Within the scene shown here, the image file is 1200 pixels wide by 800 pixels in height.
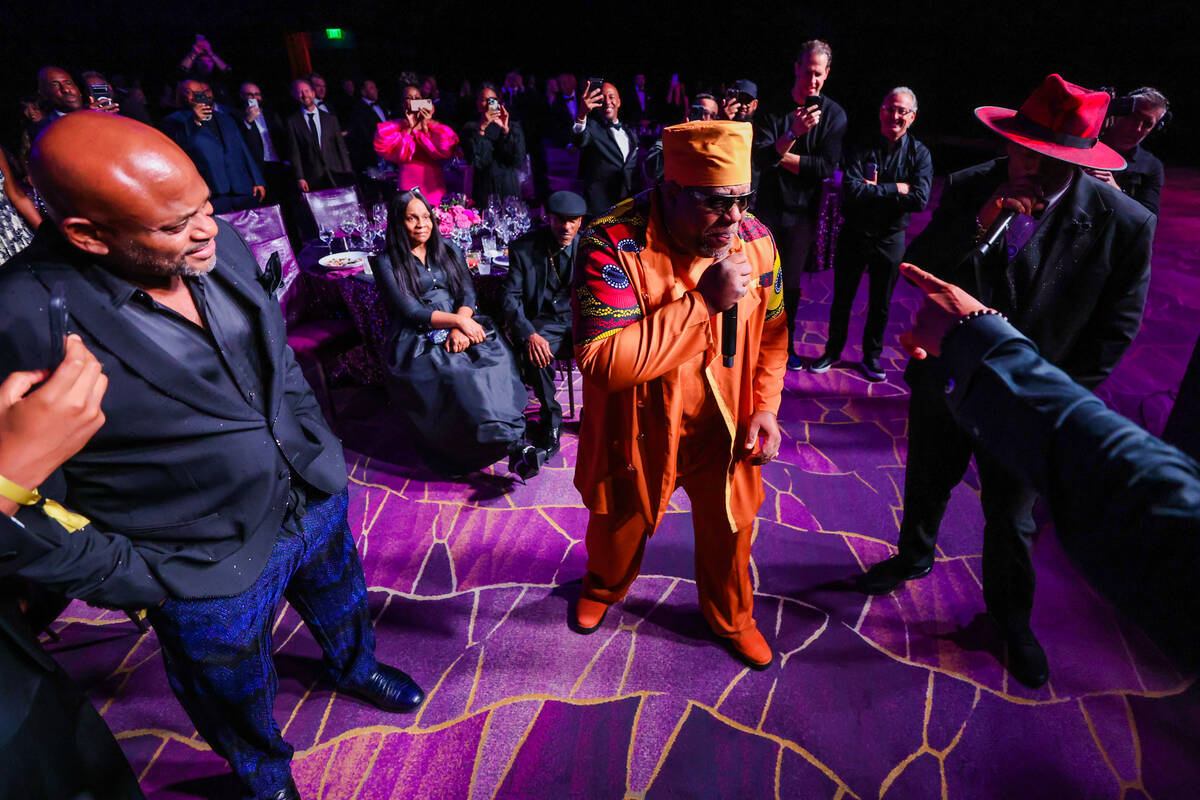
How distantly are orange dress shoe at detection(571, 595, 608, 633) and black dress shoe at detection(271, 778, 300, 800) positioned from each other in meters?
1.17

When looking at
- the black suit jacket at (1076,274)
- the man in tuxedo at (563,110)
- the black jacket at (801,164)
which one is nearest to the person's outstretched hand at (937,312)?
the black suit jacket at (1076,274)

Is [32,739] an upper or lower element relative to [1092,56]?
lower

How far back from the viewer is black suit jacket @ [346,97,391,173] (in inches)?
344

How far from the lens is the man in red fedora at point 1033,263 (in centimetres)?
197

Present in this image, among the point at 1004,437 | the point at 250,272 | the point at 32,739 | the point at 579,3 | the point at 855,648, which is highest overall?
the point at 579,3

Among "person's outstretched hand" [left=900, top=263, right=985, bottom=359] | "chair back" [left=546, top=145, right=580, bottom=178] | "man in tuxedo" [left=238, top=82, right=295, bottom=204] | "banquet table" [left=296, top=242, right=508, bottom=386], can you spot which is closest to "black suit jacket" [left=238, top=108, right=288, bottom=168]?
"man in tuxedo" [left=238, top=82, right=295, bottom=204]

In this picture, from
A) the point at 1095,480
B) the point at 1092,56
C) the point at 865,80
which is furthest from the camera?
the point at 865,80

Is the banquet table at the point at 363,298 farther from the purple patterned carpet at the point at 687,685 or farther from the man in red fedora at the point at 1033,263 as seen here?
the man in red fedora at the point at 1033,263

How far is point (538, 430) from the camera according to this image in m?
4.11

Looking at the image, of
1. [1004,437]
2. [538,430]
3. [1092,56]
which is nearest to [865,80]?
[1092,56]

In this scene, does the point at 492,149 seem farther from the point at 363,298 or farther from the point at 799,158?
the point at 799,158

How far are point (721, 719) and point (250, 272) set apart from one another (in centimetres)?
226

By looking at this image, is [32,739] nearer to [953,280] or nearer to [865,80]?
[953,280]

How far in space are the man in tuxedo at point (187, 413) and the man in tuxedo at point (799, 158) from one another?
3.41m
